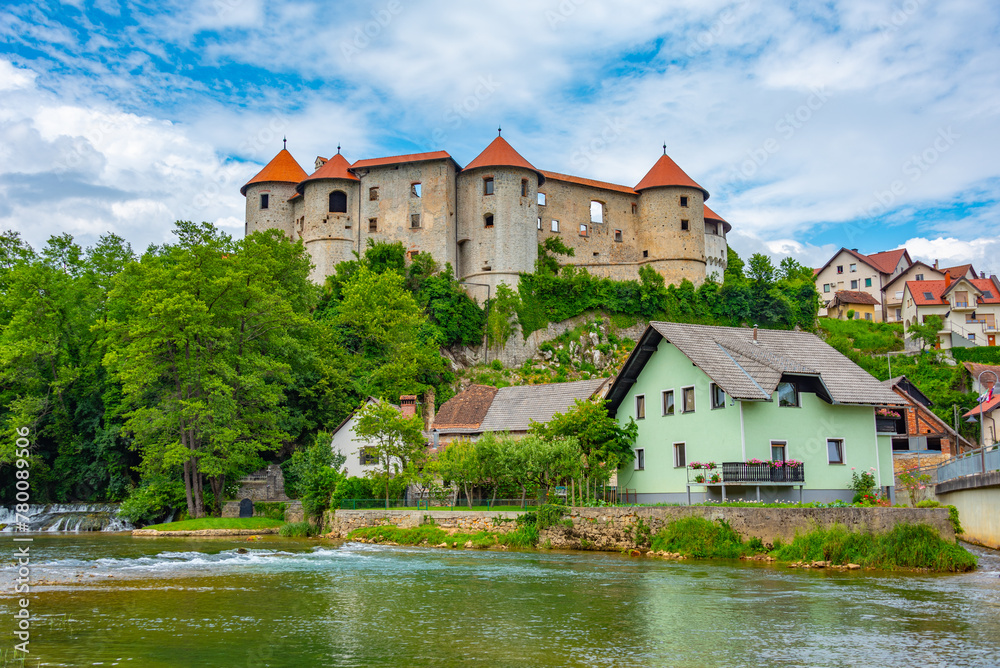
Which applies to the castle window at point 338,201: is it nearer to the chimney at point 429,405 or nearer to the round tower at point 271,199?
the round tower at point 271,199

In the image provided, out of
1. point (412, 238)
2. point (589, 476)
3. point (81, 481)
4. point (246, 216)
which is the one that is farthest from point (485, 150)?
point (589, 476)

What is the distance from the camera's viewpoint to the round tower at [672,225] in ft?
265

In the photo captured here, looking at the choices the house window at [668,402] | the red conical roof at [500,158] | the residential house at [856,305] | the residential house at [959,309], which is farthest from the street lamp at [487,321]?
the residential house at [856,305]

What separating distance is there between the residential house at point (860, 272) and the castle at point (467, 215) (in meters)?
28.8

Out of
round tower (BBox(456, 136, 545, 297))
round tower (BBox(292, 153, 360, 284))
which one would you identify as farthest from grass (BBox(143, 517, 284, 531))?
round tower (BBox(456, 136, 545, 297))

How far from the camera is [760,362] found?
29828 mm

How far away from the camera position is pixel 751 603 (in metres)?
16.2

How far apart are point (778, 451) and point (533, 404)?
18.3 meters

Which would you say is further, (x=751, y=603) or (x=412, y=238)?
(x=412, y=238)

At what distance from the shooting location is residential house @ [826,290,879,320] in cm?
9625

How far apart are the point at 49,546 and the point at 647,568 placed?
24256mm

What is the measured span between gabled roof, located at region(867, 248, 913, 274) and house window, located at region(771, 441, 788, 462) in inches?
3160

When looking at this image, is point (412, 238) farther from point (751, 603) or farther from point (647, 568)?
point (751, 603)

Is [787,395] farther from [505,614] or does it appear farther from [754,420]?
[505,614]
